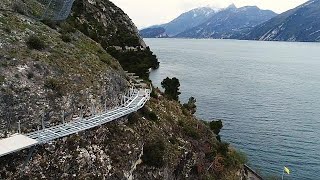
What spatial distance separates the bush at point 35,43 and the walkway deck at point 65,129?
12.6m

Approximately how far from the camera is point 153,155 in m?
51.9

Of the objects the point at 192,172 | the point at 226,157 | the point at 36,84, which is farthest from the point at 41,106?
the point at 226,157

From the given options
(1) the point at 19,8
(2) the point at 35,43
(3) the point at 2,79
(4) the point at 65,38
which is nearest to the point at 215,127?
(4) the point at 65,38

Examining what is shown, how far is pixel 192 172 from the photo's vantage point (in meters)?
59.7

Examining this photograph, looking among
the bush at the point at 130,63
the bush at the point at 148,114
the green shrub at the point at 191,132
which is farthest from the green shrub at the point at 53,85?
the bush at the point at 130,63

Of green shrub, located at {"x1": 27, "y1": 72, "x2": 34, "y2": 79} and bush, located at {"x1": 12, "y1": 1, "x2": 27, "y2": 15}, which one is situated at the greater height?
bush, located at {"x1": 12, "y1": 1, "x2": 27, "y2": 15}

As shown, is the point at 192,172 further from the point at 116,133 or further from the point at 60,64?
the point at 60,64

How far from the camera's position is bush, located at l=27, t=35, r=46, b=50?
172 ft

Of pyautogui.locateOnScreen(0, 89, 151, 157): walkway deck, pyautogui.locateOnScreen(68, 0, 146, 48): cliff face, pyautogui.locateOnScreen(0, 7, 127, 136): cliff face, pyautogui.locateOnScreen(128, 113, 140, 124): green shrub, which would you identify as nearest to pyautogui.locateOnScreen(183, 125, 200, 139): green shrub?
pyautogui.locateOnScreen(0, 89, 151, 157): walkway deck

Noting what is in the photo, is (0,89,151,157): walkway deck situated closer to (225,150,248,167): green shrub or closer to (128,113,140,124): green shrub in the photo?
(128,113,140,124): green shrub

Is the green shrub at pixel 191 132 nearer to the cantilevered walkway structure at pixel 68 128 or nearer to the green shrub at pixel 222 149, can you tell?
the green shrub at pixel 222 149

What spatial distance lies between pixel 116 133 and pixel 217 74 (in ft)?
494

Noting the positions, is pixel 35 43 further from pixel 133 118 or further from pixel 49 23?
pixel 133 118

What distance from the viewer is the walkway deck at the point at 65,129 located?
37219mm
